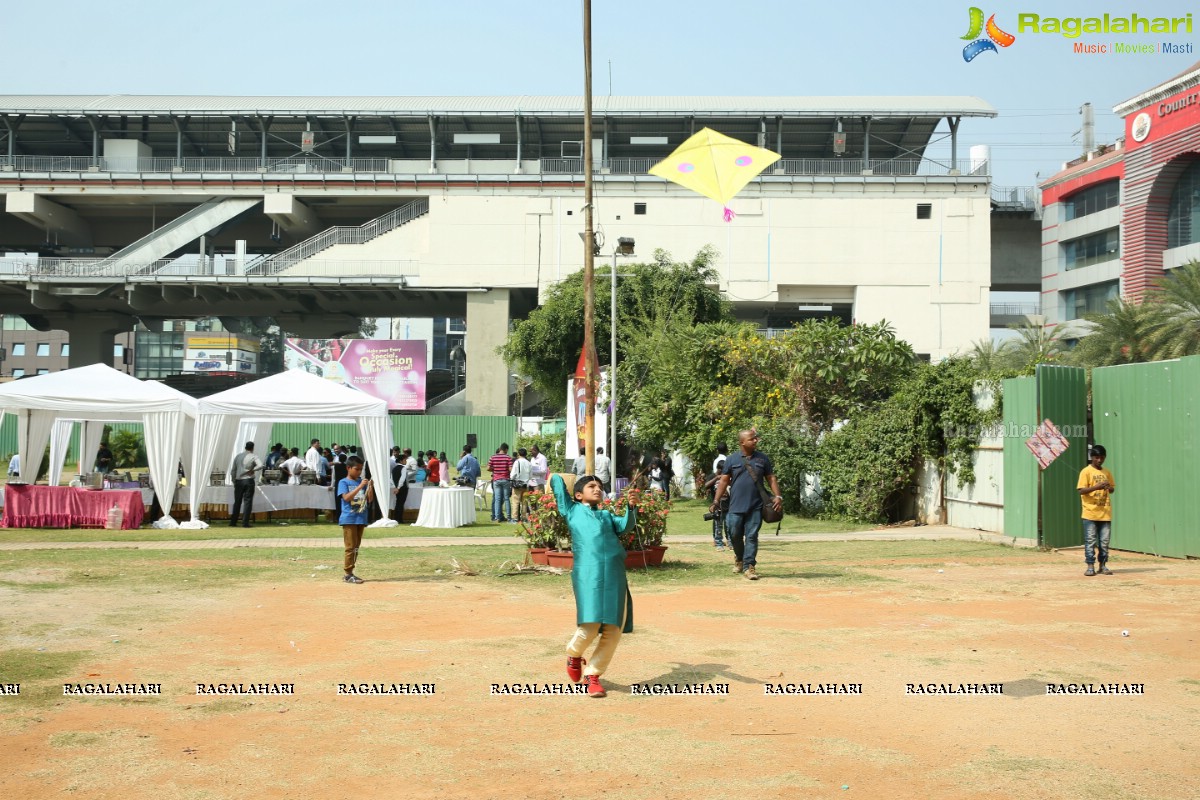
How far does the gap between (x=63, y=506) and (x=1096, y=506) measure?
59.3 ft

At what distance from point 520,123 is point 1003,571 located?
140 ft

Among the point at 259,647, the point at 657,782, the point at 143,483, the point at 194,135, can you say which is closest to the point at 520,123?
the point at 194,135

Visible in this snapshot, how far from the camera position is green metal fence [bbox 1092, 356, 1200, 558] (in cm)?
1335

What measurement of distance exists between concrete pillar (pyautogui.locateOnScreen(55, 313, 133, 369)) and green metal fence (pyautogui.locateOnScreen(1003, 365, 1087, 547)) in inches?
2073

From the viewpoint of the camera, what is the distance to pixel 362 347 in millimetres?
48125

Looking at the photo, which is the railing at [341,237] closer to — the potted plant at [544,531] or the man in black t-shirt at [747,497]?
the potted plant at [544,531]

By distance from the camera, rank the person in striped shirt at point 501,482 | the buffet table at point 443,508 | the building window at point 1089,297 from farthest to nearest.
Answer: the building window at point 1089,297, the person in striped shirt at point 501,482, the buffet table at point 443,508

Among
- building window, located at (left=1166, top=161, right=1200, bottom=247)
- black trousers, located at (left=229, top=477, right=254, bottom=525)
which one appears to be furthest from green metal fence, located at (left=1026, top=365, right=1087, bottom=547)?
building window, located at (left=1166, top=161, right=1200, bottom=247)

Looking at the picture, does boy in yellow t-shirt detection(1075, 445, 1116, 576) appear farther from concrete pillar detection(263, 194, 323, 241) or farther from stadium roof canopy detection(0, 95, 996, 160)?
concrete pillar detection(263, 194, 323, 241)

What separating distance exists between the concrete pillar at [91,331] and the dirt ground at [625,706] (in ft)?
167

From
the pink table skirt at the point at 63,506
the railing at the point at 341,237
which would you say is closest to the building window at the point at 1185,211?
the railing at the point at 341,237

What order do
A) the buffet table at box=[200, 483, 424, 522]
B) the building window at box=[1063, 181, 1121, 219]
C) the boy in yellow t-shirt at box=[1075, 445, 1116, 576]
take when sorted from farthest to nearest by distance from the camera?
1. the building window at box=[1063, 181, 1121, 219]
2. the buffet table at box=[200, 483, 424, 522]
3. the boy in yellow t-shirt at box=[1075, 445, 1116, 576]

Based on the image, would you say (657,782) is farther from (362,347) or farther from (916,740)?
(362,347)

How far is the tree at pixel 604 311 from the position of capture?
40375 millimetres
